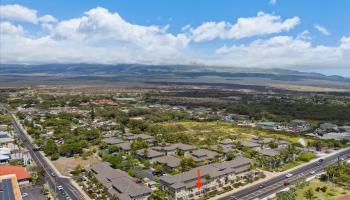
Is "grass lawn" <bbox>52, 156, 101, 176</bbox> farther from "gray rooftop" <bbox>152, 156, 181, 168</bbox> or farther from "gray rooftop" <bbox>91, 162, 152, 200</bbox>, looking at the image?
"gray rooftop" <bbox>152, 156, 181, 168</bbox>

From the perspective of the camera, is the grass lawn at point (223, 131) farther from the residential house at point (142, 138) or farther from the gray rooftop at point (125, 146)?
the gray rooftop at point (125, 146)

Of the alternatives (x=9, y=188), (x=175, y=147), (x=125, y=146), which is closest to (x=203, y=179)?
(x=175, y=147)

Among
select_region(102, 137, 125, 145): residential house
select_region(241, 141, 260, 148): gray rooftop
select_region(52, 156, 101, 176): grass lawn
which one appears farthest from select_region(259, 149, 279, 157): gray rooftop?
select_region(52, 156, 101, 176): grass lawn

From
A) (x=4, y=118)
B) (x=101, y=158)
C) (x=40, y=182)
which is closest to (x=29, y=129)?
(x=4, y=118)

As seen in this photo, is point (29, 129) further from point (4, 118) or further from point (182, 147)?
point (182, 147)

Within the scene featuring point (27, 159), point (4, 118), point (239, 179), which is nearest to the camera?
point (239, 179)

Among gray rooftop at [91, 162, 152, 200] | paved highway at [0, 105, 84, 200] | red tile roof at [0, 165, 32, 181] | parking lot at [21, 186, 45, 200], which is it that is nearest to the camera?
gray rooftop at [91, 162, 152, 200]

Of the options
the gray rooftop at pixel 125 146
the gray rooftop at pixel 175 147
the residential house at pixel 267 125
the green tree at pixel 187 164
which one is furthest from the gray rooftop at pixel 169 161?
the residential house at pixel 267 125
